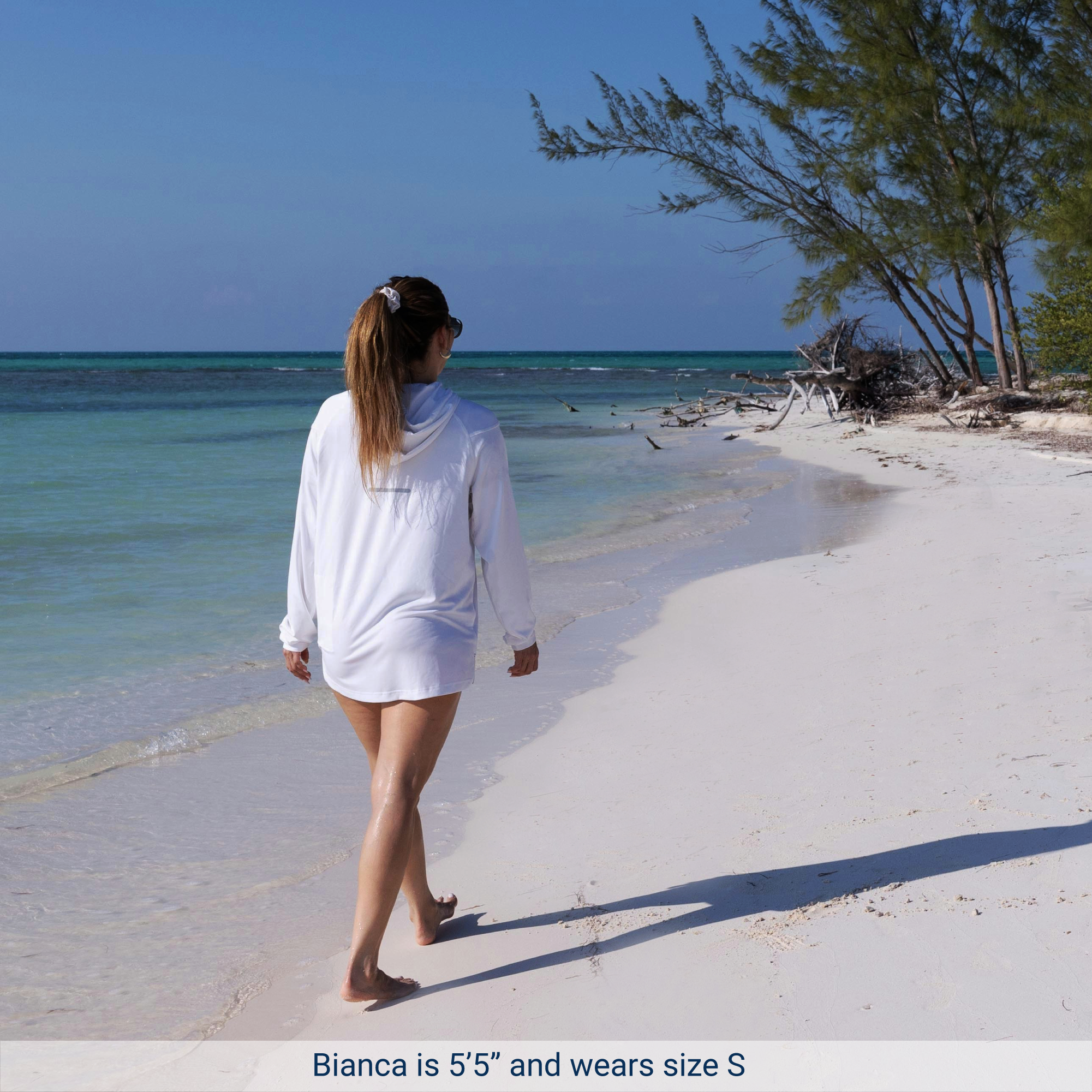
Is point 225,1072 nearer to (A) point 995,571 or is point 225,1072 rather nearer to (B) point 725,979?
(B) point 725,979

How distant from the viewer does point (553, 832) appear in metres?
3.35

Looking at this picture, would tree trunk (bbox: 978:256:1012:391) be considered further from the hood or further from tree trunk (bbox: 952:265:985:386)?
the hood

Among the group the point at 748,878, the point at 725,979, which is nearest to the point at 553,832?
the point at 748,878

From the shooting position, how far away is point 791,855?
9.57 feet

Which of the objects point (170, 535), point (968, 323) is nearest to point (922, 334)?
point (968, 323)

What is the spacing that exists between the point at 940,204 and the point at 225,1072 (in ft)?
62.5

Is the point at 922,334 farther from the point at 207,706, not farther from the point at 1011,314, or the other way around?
→ the point at 207,706

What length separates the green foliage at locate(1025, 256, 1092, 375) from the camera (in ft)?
44.0

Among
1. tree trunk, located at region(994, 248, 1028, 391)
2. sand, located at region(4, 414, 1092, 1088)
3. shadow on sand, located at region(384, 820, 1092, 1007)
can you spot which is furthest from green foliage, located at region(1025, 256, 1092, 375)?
shadow on sand, located at region(384, 820, 1092, 1007)

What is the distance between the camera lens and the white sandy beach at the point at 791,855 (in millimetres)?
2197

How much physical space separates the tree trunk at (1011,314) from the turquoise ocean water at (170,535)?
571cm

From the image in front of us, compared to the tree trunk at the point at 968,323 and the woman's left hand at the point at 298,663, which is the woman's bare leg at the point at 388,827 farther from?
the tree trunk at the point at 968,323
